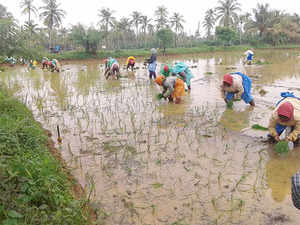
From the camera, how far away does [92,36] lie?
30750mm

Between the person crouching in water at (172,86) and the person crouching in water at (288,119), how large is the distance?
3.37 meters

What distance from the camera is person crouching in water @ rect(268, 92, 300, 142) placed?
12.9 ft

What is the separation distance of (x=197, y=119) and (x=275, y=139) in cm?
203

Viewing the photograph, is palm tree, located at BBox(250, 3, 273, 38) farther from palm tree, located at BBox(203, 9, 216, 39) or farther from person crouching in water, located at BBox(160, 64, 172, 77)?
person crouching in water, located at BBox(160, 64, 172, 77)

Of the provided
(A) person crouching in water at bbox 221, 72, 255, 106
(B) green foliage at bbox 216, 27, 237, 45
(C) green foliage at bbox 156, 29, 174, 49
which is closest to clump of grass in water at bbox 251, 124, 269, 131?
(A) person crouching in water at bbox 221, 72, 255, 106

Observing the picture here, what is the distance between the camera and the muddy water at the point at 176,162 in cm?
289

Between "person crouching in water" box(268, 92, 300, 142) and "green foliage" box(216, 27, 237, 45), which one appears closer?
"person crouching in water" box(268, 92, 300, 142)

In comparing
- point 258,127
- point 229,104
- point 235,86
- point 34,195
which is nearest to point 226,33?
point 229,104

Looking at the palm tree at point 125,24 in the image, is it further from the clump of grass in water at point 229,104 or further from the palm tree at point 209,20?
the clump of grass in water at point 229,104

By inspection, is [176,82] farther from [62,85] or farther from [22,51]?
[62,85]

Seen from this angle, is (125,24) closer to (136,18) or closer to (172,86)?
(136,18)

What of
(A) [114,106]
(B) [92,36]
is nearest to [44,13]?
(B) [92,36]

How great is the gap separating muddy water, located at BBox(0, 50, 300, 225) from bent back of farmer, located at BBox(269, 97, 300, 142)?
339 millimetres

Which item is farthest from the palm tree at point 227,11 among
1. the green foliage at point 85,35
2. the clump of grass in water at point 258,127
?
the clump of grass in water at point 258,127
